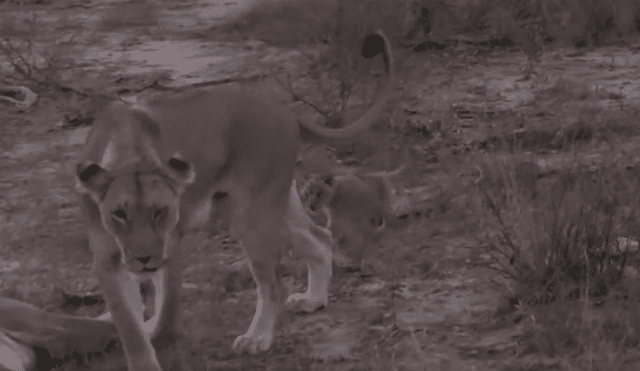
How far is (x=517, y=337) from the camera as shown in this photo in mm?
6258

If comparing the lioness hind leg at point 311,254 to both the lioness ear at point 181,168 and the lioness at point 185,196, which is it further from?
the lioness ear at point 181,168

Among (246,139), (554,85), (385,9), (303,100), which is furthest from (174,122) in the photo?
(385,9)

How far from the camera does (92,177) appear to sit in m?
5.53

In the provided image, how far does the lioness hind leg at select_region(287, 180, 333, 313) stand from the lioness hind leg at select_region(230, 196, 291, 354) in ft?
0.94

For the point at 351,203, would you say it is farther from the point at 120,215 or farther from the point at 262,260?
the point at 120,215

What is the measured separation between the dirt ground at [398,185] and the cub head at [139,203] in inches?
28.7

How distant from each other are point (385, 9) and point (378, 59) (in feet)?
2.98

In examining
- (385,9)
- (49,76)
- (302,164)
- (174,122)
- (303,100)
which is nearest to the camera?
(174,122)

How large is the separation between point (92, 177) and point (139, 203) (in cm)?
17

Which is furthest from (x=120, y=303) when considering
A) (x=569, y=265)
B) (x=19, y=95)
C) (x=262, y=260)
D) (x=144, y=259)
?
(x=19, y=95)

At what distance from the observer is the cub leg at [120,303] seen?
574 cm

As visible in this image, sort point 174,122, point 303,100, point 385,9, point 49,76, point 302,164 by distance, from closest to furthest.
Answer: point 174,122, point 302,164, point 303,100, point 49,76, point 385,9

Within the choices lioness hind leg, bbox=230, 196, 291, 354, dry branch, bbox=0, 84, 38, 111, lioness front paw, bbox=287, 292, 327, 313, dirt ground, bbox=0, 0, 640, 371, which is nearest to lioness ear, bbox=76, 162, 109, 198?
lioness hind leg, bbox=230, 196, 291, 354

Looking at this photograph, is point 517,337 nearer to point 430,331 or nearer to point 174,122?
point 430,331
